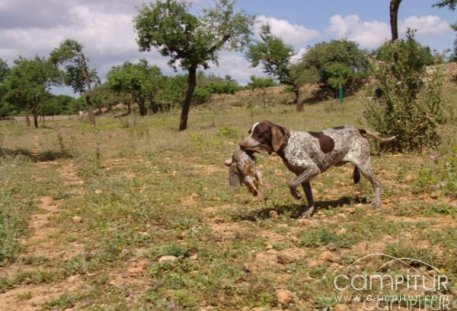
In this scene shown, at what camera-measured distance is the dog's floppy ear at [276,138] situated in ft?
20.1

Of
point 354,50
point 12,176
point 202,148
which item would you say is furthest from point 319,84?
point 12,176

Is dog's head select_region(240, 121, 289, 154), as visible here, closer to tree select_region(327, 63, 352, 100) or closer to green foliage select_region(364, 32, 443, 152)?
green foliage select_region(364, 32, 443, 152)

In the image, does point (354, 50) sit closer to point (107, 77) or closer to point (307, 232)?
point (107, 77)

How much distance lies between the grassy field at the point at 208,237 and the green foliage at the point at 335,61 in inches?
1628

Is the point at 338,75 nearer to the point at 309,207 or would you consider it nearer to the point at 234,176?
the point at 309,207

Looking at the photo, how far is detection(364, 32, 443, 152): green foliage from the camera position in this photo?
11023 mm

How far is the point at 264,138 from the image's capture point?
6.12 meters

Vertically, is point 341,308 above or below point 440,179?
below

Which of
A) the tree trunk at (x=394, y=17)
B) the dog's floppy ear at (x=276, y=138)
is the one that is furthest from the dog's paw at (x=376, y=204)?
the tree trunk at (x=394, y=17)

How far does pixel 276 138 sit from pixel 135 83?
148ft

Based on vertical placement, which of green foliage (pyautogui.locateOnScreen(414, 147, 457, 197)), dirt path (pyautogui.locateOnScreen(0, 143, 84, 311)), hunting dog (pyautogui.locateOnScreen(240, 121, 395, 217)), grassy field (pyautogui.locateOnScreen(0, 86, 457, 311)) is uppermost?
hunting dog (pyautogui.locateOnScreen(240, 121, 395, 217))

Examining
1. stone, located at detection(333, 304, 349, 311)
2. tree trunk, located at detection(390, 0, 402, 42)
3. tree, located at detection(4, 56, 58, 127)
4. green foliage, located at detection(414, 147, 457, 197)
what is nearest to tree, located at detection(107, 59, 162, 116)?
tree, located at detection(4, 56, 58, 127)

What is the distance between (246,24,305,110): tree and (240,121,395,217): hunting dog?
33.3m

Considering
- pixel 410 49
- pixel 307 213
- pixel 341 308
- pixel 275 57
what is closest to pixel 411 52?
pixel 410 49
